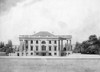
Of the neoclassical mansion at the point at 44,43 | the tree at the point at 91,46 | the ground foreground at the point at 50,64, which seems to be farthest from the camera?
the neoclassical mansion at the point at 44,43

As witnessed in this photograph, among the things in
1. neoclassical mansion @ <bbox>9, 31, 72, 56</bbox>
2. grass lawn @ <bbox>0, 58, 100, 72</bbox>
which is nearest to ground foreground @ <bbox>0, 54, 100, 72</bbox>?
grass lawn @ <bbox>0, 58, 100, 72</bbox>

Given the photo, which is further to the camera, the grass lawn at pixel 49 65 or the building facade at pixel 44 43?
the building facade at pixel 44 43

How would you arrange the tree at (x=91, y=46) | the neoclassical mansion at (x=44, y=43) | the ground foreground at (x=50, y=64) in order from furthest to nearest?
the neoclassical mansion at (x=44, y=43)
the tree at (x=91, y=46)
the ground foreground at (x=50, y=64)

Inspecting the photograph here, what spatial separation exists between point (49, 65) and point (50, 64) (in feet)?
0.21

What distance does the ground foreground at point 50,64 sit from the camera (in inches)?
Result: 312

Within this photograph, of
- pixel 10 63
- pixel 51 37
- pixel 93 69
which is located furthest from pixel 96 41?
pixel 10 63

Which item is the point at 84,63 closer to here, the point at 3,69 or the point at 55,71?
the point at 55,71

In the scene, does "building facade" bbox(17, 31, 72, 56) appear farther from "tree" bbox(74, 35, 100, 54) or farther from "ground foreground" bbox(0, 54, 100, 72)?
"ground foreground" bbox(0, 54, 100, 72)

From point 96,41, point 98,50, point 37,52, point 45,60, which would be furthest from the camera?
point 37,52

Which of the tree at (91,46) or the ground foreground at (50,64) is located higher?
the tree at (91,46)

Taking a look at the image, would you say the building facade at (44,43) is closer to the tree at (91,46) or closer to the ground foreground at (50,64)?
the tree at (91,46)

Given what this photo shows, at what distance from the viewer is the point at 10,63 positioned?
317 inches

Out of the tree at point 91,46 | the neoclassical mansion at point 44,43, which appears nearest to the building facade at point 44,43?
the neoclassical mansion at point 44,43

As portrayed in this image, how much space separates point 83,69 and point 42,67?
6.17ft
